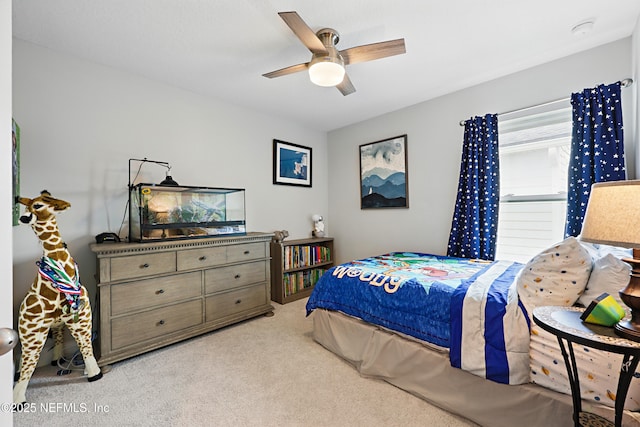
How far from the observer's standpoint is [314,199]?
4223 mm

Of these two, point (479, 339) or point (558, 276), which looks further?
point (479, 339)

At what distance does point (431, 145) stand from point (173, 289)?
3.06 metres

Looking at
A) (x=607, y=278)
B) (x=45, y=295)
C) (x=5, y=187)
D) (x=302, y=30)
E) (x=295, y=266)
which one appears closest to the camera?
(x=5, y=187)

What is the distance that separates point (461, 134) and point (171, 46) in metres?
2.85

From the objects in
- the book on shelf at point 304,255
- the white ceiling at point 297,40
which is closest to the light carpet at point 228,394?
the book on shelf at point 304,255

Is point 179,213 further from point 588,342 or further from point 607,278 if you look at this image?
point 607,278

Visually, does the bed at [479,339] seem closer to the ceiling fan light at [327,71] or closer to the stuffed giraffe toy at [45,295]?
the ceiling fan light at [327,71]

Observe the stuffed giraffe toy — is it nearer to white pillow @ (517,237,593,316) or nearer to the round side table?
the round side table

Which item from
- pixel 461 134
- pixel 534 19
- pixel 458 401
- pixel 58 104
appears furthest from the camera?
pixel 461 134

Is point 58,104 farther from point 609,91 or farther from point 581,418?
point 609,91

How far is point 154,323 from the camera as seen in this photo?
7.38 feet

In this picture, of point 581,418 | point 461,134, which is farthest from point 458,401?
point 461,134

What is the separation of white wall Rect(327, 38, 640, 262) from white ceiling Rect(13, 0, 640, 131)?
0.14 meters

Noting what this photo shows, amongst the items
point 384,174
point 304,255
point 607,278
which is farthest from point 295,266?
point 607,278
